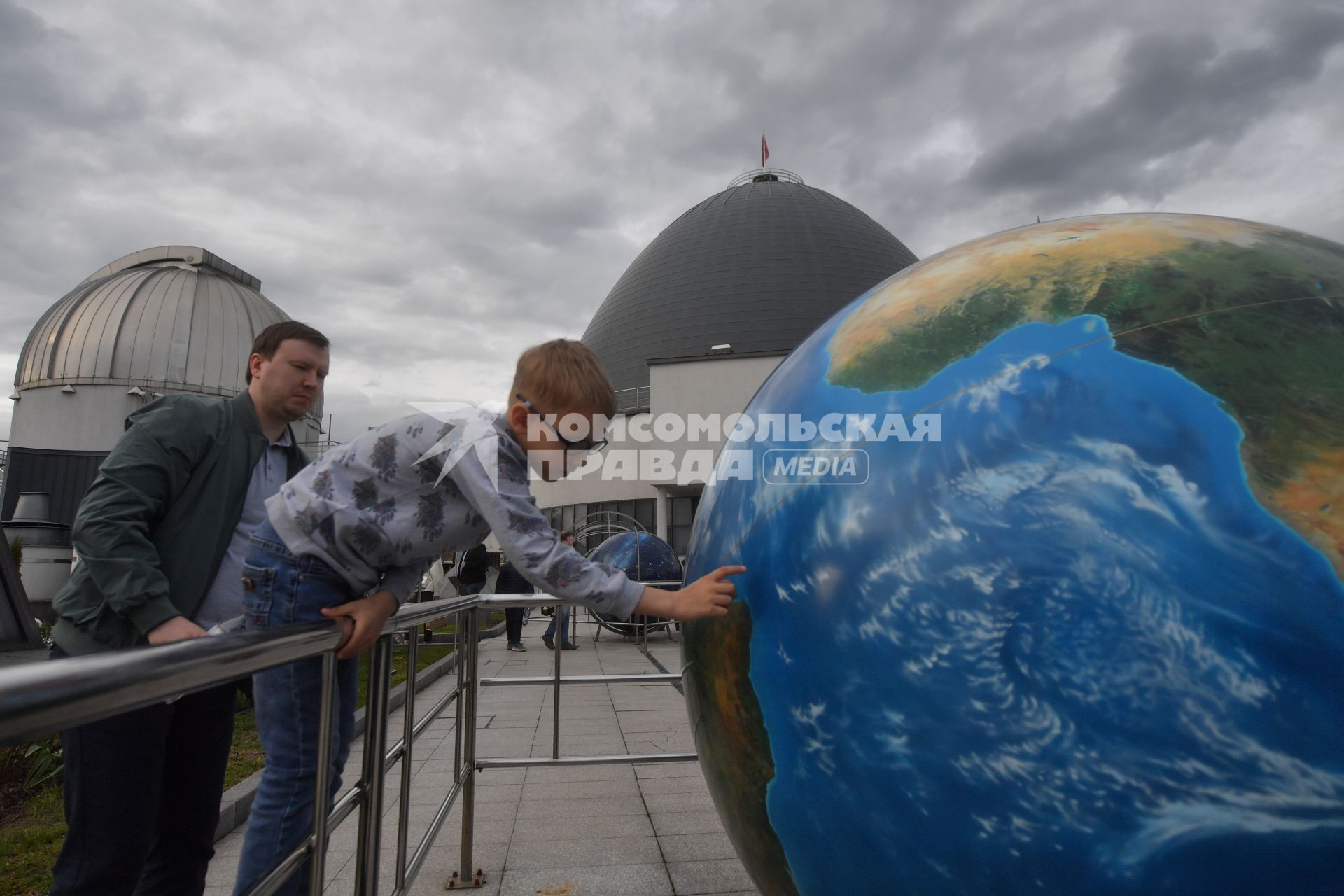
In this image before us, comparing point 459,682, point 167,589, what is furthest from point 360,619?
point 459,682

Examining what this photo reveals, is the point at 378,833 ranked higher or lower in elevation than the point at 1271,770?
lower

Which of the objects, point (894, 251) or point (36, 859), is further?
point (894, 251)

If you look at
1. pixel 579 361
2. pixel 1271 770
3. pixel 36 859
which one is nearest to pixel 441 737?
pixel 36 859

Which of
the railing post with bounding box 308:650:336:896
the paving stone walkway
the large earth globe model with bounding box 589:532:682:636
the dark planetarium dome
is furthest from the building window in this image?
the railing post with bounding box 308:650:336:896

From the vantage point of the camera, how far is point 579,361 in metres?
1.91

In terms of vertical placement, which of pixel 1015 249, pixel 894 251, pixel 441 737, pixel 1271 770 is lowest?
pixel 441 737

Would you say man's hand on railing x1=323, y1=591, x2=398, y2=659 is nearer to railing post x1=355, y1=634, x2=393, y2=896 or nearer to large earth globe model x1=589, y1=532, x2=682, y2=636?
railing post x1=355, y1=634, x2=393, y2=896

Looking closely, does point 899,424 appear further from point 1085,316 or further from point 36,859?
point 36,859

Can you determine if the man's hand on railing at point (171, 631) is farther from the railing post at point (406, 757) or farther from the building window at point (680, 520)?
the building window at point (680, 520)

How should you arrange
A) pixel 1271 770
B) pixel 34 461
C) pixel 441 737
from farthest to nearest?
1. pixel 34 461
2. pixel 441 737
3. pixel 1271 770

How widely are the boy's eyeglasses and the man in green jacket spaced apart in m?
0.81

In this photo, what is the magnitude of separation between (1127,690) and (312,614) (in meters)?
1.70

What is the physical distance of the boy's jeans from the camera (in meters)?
1.75

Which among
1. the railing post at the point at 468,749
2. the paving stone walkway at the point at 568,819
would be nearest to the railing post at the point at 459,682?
the railing post at the point at 468,749
